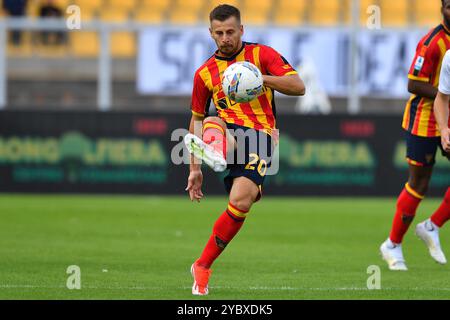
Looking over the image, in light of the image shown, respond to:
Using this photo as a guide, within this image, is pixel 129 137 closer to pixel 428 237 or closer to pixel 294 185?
pixel 294 185

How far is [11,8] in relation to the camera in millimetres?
21500

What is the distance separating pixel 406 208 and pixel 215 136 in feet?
9.08

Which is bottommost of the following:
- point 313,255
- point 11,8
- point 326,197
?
point 326,197

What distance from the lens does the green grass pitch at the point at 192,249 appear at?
26.1 ft

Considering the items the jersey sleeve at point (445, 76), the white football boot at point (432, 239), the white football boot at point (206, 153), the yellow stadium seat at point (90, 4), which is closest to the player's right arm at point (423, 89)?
the jersey sleeve at point (445, 76)

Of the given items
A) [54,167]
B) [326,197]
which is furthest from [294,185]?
[54,167]

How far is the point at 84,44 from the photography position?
2214 centimetres

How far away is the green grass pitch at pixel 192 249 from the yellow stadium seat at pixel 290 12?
715cm

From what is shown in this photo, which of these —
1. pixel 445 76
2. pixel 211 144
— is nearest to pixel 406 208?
pixel 445 76

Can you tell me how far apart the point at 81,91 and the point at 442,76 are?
44.7 feet

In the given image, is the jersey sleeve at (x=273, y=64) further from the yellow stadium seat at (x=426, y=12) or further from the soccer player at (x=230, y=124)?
the yellow stadium seat at (x=426, y=12)

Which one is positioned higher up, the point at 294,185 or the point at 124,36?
the point at 124,36

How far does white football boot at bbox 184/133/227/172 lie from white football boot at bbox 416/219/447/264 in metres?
3.19

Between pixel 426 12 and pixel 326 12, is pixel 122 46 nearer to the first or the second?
pixel 326 12
